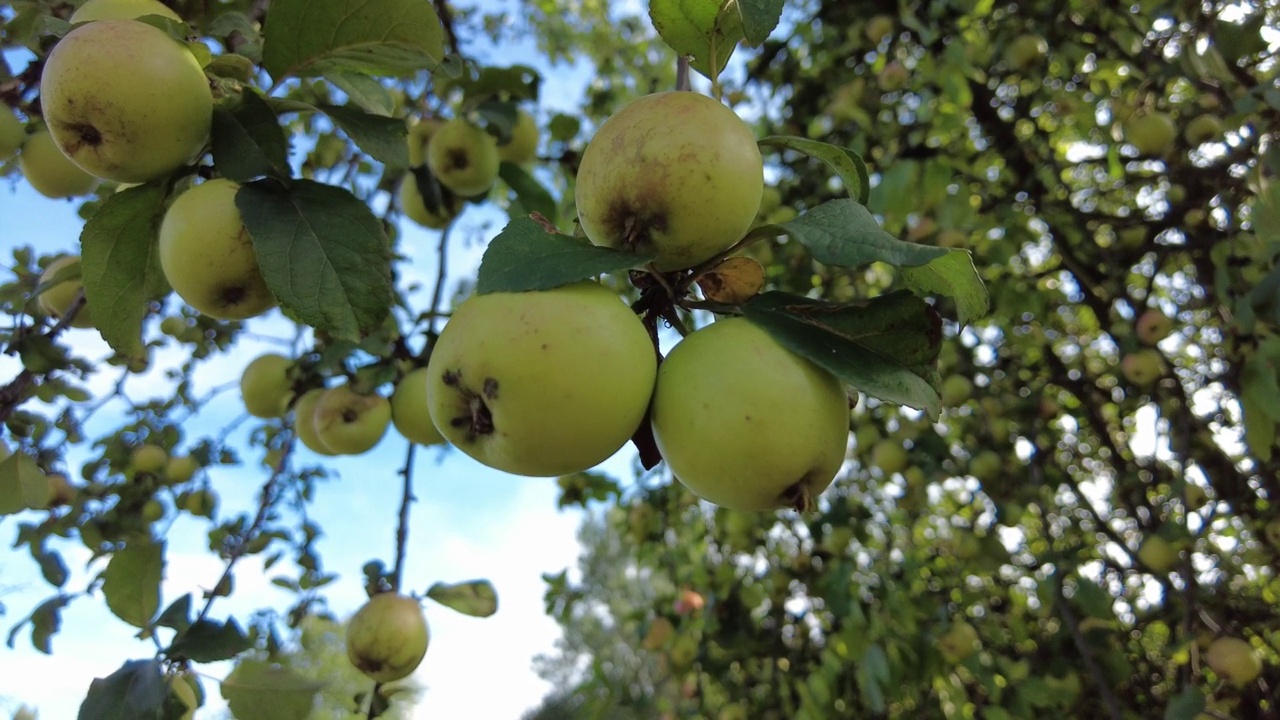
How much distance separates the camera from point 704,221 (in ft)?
2.55

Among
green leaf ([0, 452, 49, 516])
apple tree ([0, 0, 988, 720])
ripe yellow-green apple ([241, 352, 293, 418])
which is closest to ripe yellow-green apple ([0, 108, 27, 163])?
apple tree ([0, 0, 988, 720])

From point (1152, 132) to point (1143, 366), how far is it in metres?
0.85

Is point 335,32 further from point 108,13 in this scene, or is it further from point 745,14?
point 745,14

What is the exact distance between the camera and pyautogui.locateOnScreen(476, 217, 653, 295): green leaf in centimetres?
69

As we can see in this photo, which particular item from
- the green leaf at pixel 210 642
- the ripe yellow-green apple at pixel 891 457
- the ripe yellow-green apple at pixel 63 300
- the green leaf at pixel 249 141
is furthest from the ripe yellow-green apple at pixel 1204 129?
the ripe yellow-green apple at pixel 63 300

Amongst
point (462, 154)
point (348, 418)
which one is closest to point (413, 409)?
point (348, 418)

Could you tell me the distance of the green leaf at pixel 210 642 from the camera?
1.19 metres

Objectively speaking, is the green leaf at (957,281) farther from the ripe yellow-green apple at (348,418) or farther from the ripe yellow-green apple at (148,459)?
the ripe yellow-green apple at (148,459)

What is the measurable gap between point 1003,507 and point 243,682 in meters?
2.50

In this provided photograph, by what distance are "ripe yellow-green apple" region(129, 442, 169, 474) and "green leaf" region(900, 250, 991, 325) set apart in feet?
8.63

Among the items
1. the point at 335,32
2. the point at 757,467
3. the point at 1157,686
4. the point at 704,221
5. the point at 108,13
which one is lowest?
the point at 1157,686

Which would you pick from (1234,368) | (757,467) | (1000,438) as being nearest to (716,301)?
(757,467)

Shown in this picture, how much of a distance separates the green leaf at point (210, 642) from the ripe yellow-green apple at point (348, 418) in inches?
18.7

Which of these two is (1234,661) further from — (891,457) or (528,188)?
(528,188)
